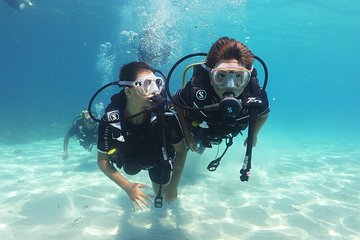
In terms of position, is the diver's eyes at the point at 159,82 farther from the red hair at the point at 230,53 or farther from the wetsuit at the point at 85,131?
the wetsuit at the point at 85,131

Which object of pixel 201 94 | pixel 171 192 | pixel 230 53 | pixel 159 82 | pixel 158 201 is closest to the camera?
pixel 230 53

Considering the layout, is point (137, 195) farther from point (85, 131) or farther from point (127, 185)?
point (85, 131)

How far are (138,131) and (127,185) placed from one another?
0.93 meters

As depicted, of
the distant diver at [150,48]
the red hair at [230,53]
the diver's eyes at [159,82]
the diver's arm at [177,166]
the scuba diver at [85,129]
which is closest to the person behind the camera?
the red hair at [230,53]

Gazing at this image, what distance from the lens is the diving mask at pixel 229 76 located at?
12.6 feet

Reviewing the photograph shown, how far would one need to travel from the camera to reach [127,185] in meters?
4.39

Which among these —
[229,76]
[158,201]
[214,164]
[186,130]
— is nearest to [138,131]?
[186,130]

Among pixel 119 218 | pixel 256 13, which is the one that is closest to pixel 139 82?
pixel 119 218

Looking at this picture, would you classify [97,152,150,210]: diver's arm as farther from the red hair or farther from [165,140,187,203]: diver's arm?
the red hair

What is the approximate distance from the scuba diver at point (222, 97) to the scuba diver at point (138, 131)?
0.23 m

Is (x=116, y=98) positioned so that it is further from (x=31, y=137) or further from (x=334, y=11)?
(x=334, y=11)

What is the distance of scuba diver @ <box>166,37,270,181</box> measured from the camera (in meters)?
3.87

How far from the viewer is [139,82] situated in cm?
420

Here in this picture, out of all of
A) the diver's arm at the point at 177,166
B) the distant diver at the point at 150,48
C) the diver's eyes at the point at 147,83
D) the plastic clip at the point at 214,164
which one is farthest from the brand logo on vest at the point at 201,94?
the distant diver at the point at 150,48
